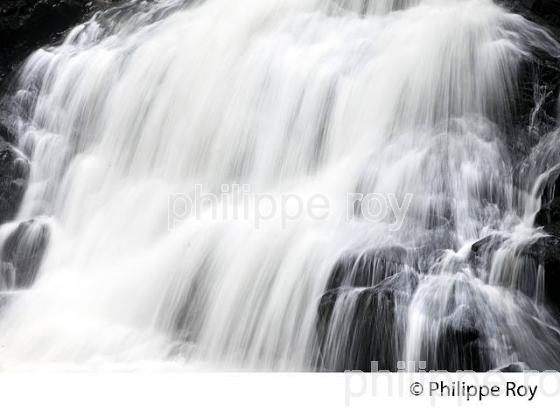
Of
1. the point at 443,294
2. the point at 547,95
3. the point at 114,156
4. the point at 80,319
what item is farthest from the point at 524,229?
the point at 114,156

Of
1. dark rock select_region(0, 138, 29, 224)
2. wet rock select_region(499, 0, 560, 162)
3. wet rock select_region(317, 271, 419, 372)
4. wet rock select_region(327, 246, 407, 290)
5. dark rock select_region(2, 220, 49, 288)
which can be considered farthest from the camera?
dark rock select_region(0, 138, 29, 224)

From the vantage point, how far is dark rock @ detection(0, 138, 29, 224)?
33.2 feet

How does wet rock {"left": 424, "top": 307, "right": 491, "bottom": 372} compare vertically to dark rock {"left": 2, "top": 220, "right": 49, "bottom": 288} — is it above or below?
below

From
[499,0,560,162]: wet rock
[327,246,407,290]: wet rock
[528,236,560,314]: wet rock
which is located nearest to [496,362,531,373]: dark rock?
[528,236,560,314]: wet rock

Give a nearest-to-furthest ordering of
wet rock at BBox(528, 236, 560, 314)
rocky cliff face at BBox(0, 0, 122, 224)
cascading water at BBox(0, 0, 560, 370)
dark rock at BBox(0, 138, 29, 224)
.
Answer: wet rock at BBox(528, 236, 560, 314)
cascading water at BBox(0, 0, 560, 370)
dark rock at BBox(0, 138, 29, 224)
rocky cliff face at BBox(0, 0, 122, 224)

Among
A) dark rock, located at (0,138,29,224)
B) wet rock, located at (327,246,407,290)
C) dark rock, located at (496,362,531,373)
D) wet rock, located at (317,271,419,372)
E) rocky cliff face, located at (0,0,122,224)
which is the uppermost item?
rocky cliff face, located at (0,0,122,224)

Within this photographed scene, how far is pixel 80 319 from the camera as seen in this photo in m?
7.82

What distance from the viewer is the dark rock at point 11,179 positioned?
398 inches

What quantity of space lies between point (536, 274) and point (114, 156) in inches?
236

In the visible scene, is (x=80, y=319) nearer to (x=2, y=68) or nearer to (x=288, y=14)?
(x=288, y=14)

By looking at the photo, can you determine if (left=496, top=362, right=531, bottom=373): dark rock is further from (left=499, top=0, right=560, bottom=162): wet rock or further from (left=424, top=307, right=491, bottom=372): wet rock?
(left=499, top=0, right=560, bottom=162): wet rock

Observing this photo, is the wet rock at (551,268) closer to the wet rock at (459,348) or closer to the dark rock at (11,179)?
the wet rock at (459,348)

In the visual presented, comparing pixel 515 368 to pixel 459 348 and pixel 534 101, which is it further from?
pixel 534 101

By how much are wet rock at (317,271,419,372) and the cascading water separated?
0.02m
